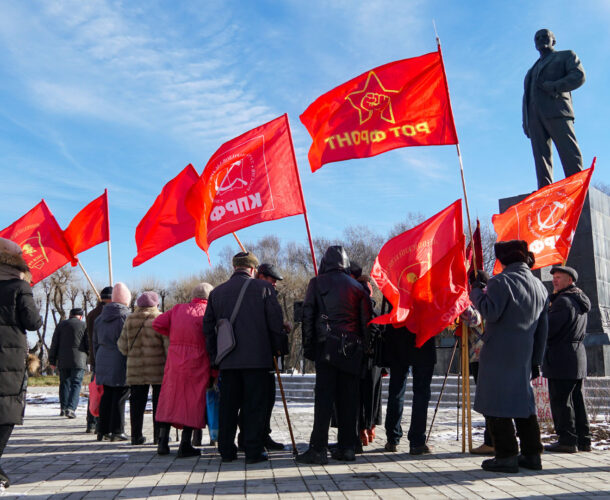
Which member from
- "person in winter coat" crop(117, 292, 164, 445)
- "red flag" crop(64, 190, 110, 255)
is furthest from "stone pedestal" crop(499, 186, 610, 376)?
"person in winter coat" crop(117, 292, 164, 445)

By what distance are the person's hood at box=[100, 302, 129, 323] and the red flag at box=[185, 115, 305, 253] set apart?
6.61 ft

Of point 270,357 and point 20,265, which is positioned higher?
point 20,265

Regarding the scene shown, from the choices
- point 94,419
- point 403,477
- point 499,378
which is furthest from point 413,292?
point 94,419

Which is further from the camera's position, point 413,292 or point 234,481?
point 413,292

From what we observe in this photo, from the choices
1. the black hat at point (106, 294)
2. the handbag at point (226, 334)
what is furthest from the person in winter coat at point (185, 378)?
the black hat at point (106, 294)

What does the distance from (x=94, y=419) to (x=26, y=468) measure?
353 centimetres

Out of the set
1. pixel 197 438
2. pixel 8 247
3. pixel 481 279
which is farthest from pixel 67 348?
pixel 481 279

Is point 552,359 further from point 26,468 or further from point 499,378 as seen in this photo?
point 26,468

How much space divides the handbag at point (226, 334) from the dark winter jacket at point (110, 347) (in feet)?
8.35

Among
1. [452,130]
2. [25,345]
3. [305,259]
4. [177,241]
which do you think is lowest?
[25,345]

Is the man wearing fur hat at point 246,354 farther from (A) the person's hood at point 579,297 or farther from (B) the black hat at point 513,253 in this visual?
(A) the person's hood at point 579,297

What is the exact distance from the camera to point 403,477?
5.42 meters

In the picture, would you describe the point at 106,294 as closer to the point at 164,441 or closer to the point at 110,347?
the point at 110,347

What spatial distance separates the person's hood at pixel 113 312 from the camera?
870 cm
